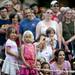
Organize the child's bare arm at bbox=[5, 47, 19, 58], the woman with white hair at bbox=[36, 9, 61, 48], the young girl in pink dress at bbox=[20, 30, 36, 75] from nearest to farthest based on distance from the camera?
the young girl in pink dress at bbox=[20, 30, 36, 75] < the child's bare arm at bbox=[5, 47, 19, 58] < the woman with white hair at bbox=[36, 9, 61, 48]

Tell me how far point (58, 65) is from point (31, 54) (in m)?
0.69

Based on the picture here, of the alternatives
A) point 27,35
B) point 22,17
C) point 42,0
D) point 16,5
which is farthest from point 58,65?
point 42,0

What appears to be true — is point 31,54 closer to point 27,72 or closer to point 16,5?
point 27,72

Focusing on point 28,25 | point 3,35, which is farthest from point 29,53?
point 3,35

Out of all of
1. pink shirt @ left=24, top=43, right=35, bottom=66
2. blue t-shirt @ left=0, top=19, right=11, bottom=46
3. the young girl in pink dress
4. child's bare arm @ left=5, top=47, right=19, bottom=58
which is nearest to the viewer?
the young girl in pink dress

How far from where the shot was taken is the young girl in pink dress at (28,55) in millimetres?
11789

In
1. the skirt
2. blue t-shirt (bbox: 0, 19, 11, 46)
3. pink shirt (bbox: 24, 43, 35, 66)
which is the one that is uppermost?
blue t-shirt (bbox: 0, 19, 11, 46)

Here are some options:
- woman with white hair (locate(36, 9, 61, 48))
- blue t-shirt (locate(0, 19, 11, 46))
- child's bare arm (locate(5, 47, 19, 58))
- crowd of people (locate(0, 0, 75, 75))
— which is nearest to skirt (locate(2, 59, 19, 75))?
crowd of people (locate(0, 0, 75, 75))

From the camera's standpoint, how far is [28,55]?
11.9 m

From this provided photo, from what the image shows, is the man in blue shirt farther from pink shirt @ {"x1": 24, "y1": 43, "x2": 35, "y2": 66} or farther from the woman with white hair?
pink shirt @ {"x1": 24, "y1": 43, "x2": 35, "y2": 66}

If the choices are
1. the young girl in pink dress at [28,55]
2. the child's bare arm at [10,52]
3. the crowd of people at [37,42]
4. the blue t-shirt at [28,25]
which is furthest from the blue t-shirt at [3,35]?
the young girl in pink dress at [28,55]

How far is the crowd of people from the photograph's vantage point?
1193 cm

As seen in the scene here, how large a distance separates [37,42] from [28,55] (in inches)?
37.5

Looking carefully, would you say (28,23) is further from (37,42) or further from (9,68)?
(9,68)
